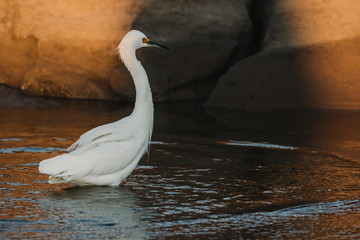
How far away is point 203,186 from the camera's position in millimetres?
6590

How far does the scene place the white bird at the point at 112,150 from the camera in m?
6.34

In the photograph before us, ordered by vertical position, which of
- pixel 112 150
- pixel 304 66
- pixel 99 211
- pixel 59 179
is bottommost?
pixel 99 211

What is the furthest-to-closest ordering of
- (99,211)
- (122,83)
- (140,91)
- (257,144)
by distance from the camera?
(122,83) < (257,144) < (140,91) < (99,211)

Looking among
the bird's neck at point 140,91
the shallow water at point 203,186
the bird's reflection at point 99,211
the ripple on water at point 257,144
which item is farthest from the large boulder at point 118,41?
the bird's reflection at point 99,211

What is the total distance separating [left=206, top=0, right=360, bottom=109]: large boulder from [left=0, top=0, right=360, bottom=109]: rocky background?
2cm

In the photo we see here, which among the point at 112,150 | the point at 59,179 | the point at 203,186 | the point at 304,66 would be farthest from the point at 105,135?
the point at 304,66

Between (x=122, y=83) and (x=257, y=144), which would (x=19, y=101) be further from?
(x=257, y=144)

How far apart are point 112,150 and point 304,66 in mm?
5597

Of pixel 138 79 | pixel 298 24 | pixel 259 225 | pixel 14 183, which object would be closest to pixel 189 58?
pixel 298 24

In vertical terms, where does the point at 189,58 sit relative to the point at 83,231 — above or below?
above

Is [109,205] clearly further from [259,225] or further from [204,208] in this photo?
[259,225]

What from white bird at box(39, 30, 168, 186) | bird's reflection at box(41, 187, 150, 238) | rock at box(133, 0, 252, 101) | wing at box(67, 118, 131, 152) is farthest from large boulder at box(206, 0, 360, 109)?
bird's reflection at box(41, 187, 150, 238)

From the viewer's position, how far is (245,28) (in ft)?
40.9

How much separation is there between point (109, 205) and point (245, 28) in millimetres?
7142
